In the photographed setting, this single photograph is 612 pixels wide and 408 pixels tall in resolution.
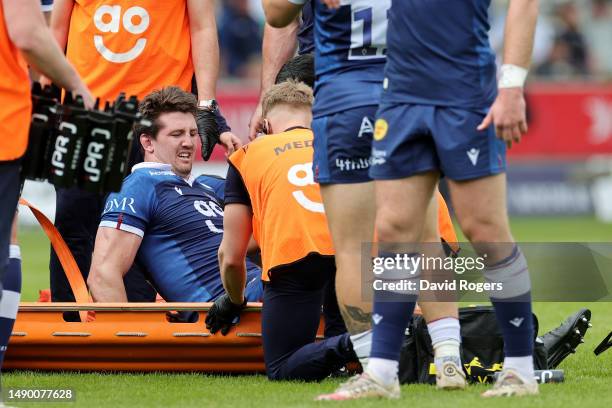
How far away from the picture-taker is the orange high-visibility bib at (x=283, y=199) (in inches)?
218

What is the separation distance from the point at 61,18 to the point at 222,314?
90.2 inches

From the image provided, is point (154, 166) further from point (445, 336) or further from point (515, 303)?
point (515, 303)

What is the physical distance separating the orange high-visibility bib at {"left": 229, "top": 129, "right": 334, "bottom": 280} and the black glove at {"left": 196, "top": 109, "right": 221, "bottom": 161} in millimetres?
872

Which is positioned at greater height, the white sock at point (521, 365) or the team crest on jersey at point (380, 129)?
the team crest on jersey at point (380, 129)

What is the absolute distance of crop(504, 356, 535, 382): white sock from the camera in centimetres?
473

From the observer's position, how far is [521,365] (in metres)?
4.74

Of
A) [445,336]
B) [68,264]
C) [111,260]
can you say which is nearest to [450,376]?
[445,336]

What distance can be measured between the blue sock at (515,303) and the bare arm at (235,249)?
1.26 m

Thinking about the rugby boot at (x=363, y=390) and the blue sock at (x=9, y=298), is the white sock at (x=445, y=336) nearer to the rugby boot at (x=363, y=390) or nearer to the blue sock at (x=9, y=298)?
the rugby boot at (x=363, y=390)

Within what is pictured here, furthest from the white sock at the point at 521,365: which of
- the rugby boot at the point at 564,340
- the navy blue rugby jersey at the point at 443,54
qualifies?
the rugby boot at the point at 564,340

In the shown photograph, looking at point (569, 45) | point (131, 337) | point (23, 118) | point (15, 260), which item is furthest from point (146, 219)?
point (569, 45)

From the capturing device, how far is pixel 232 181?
18.7ft

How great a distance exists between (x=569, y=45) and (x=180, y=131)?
44.4 feet

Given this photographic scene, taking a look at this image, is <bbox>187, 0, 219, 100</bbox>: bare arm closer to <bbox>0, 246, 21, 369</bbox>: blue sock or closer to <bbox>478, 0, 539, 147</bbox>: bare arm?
<bbox>0, 246, 21, 369</bbox>: blue sock
